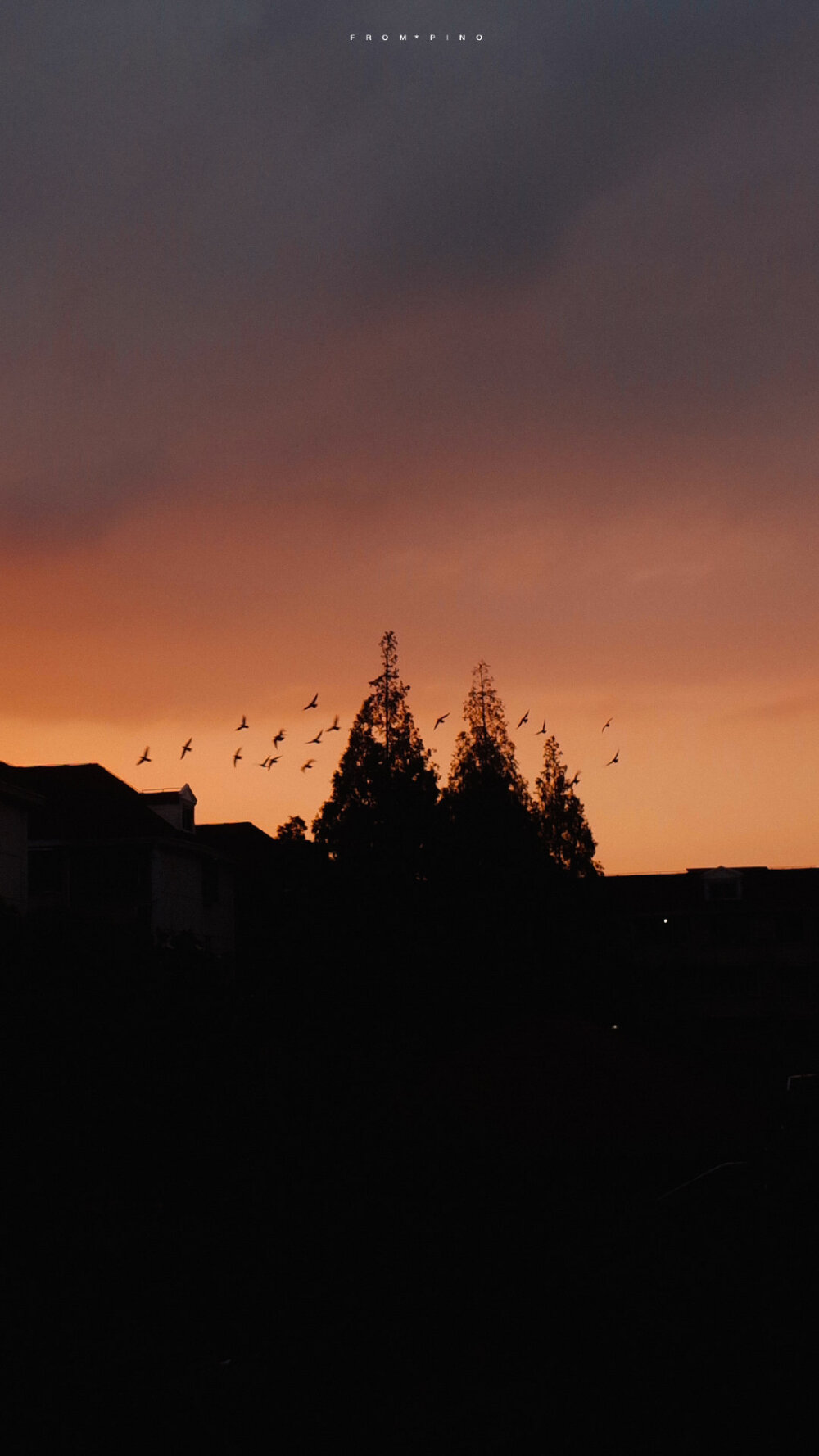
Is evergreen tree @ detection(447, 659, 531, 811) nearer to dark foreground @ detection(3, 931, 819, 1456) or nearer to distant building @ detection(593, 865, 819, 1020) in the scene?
distant building @ detection(593, 865, 819, 1020)

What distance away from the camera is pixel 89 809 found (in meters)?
45.8

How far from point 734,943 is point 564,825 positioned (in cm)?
1118

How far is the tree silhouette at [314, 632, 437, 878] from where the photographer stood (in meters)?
46.0

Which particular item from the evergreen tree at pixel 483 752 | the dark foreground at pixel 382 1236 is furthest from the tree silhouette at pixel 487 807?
the dark foreground at pixel 382 1236

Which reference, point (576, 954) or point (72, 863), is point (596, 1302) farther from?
point (576, 954)

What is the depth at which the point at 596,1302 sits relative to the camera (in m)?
11.7

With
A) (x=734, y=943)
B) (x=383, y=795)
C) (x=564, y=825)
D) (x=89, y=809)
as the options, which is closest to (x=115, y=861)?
(x=89, y=809)

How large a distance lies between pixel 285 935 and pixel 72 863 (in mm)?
A: 7666

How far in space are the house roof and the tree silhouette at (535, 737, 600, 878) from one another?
62.9ft

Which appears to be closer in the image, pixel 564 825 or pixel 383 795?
pixel 383 795

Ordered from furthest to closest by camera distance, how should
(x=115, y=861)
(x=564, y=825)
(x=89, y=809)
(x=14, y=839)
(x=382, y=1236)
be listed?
(x=564, y=825)
(x=89, y=809)
(x=115, y=861)
(x=14, y=839)
(x=382, y=1236)

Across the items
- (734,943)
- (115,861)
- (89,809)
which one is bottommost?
(734,943)

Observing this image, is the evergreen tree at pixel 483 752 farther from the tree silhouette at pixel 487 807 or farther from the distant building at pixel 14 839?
the distant building at pixel 14 839

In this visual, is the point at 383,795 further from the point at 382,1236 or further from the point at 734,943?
the point at 382,1236
